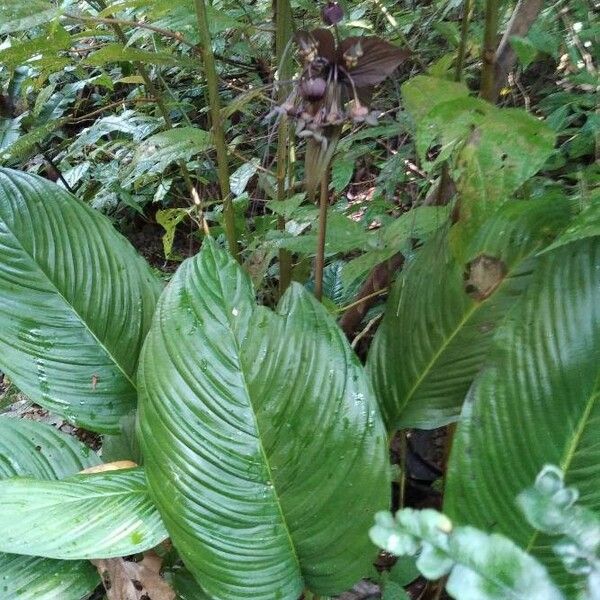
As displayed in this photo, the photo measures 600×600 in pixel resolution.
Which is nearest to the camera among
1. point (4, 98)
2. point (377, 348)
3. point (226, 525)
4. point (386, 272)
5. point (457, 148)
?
point (457, 148)

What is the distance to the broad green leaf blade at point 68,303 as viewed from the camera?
3.28 feet

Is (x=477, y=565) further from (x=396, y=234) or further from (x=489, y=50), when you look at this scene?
(x=489, y=50)

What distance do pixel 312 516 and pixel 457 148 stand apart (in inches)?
19.2

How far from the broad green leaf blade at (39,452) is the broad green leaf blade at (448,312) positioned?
526 millimetres

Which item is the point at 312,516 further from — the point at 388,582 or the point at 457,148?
the point at 457,148

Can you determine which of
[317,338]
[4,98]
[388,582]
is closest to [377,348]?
[317,338]

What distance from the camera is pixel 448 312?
871mm

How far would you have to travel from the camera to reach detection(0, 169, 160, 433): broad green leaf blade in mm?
1001

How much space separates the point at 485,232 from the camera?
81cm

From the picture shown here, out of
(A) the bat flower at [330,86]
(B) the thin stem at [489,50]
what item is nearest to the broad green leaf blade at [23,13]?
(A) the bat flower at [330,86]

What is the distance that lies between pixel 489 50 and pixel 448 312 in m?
0.37

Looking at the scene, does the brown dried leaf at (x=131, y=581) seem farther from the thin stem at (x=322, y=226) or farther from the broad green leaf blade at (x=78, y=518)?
the thin stem at (x=322, y=226)

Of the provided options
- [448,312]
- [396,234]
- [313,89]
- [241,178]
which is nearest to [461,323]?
[448,312]

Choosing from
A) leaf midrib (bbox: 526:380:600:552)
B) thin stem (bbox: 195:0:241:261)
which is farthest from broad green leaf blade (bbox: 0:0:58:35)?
leaf midrib (bbox: 526:380:600:552)
